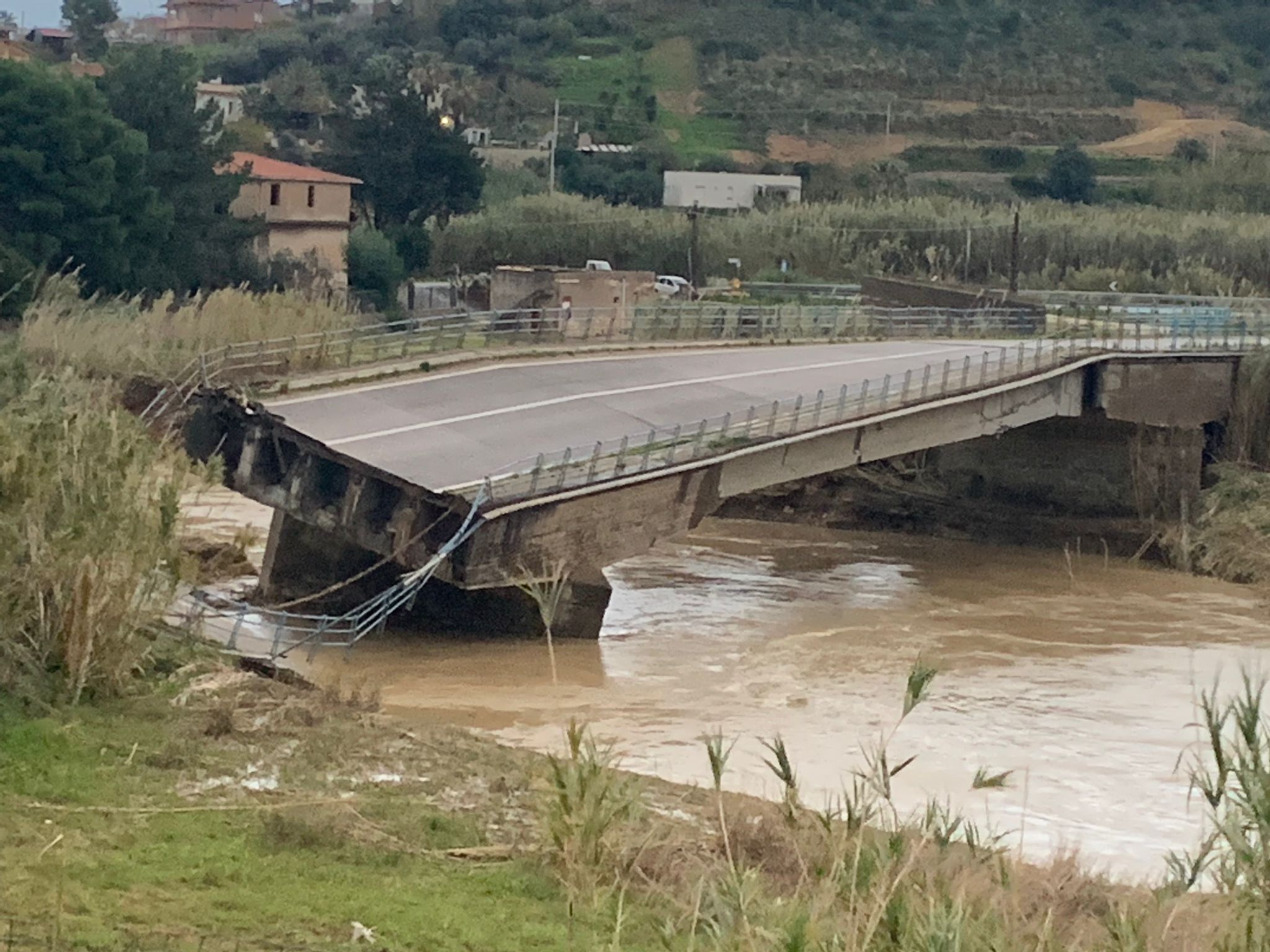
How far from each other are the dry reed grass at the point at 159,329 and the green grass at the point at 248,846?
16.7 meters

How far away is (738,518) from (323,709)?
23.7m

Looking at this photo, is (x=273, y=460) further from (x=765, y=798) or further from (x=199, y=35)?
(x=199, y=35)

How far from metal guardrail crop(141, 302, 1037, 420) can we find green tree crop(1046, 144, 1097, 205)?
52.2m

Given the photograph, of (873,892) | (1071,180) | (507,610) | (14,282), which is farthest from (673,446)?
(1071,180)

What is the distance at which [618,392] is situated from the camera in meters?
30.9

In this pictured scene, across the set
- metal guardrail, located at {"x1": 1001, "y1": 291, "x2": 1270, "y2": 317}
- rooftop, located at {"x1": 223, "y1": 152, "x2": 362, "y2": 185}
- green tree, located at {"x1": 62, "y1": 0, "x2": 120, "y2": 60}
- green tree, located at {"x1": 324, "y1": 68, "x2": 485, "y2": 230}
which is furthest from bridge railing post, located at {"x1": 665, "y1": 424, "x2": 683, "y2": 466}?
green tree, located at {"x1": 62, "y1": 0, "x2": 120, "y2": 60}

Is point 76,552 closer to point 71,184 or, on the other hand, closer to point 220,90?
point 71,184

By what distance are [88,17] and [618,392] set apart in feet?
380

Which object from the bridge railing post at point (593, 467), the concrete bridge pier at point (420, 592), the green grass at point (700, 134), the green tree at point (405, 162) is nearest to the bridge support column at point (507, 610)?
the concrete bridge pier at point (420, 592)

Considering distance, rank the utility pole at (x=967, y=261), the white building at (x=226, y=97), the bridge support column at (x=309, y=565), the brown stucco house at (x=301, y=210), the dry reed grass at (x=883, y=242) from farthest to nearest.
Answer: the white building at (x=226, y=97) → the utility pole at (x=967, y=261) → the dry reed grass at (x=883, y=242) → the brown stucco house at (x=301, y=210) → the bridge support column at (x=309, y=565)

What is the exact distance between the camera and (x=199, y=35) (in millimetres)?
164625

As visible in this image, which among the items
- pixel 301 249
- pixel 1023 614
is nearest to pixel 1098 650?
pixel 1023 614

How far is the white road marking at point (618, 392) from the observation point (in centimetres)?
2573

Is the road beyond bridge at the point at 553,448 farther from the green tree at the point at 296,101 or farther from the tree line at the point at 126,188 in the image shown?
the green tree at the point at 296,101
